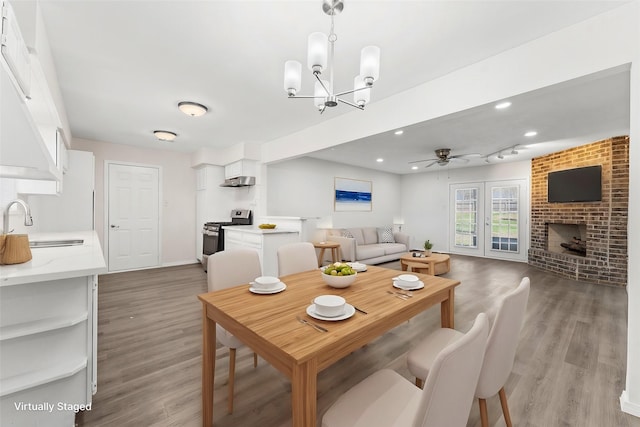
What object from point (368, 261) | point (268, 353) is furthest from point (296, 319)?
point (368, 261)

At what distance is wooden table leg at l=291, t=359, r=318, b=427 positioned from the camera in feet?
3.05

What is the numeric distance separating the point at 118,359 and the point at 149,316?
0.93 m

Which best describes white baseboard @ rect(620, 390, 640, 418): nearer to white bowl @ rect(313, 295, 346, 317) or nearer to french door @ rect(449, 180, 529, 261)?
white bowl @ rect(313, 295, 346, 317)

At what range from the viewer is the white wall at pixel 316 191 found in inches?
226

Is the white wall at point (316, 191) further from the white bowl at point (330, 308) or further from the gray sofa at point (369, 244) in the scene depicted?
the white bowl at point (330, 308)

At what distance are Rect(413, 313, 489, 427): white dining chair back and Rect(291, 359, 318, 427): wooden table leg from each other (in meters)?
0.37

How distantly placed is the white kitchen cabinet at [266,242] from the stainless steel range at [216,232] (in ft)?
2.05

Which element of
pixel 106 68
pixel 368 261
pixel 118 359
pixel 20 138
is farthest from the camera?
pixel 368 261

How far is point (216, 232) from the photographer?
504 centimetres

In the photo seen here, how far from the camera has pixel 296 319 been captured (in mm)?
1229

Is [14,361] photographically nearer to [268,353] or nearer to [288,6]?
[268,353]

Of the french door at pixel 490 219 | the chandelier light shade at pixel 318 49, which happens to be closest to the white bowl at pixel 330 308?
the chandelier light shade at pixel 318 49

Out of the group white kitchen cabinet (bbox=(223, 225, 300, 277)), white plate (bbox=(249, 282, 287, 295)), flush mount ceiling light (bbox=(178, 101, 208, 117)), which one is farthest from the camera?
white kitchen cabinet (bbox=(223, 225, 300, 277))

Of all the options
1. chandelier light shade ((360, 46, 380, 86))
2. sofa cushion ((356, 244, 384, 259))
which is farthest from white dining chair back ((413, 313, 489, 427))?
sofa cushion ((356, 244, 384, 259))
